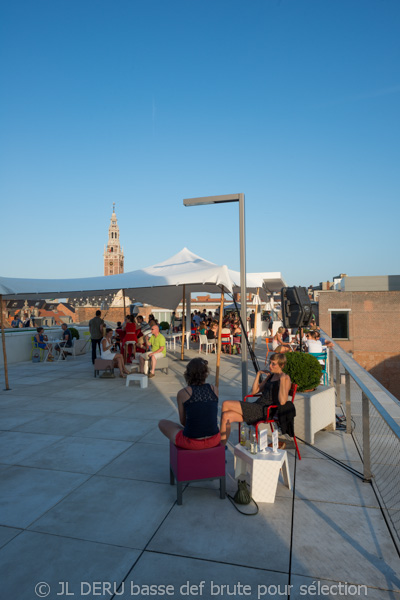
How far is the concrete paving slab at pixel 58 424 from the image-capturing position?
538 cm

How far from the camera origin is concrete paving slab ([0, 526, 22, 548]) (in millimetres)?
2807

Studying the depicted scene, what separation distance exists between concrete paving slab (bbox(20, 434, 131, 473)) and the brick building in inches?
1267

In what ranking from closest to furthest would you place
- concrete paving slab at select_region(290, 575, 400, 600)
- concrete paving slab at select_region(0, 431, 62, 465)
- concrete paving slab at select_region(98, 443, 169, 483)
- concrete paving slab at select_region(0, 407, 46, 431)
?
concrete paving slab at select_region(290, 575, 400, 600)
concrete paving slab at select_region(98, 443, 169, 483)
concrete paving slab at select_region(0, 431, 62, 465)
concrete paving slab at select_region(0, 407, 46, 431)

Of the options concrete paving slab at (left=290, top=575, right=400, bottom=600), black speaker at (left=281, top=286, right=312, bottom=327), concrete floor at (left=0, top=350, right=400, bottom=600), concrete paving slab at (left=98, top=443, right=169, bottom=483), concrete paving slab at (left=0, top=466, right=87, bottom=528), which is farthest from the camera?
black speaker at (left=281, top=286, right=312, bottom=327)

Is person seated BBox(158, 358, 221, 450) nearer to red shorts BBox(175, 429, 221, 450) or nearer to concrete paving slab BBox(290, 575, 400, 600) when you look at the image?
red shorts BBox(175, 429, 221, 450)

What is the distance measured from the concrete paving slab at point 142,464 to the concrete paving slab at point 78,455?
0.40 ft

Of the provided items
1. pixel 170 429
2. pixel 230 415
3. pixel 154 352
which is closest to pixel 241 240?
pixel 230 415

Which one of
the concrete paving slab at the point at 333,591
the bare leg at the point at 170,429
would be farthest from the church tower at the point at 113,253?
the concrete paving slab at the point at 333,591

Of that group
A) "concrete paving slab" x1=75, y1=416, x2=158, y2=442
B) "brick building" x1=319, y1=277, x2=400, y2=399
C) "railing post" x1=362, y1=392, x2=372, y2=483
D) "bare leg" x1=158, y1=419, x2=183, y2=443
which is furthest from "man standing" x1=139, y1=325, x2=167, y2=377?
"brick building" x1=319, y1=277, x2=400, y2=399

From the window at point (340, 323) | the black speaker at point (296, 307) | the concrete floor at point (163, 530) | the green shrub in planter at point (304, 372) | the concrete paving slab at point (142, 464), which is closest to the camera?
the concrete floor at point (163, 530)

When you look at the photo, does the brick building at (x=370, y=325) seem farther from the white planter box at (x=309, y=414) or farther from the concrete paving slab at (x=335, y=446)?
the white planter box at (x=309, y=414)

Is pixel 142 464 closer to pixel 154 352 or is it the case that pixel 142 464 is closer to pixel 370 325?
pixel 154 352

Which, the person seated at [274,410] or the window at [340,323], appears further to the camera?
the window at [340,323]

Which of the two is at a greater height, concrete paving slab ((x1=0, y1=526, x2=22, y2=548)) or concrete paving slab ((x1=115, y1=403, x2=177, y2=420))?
concrete paving slab ((x1=0, y1=526, x2=22, y2=548))
